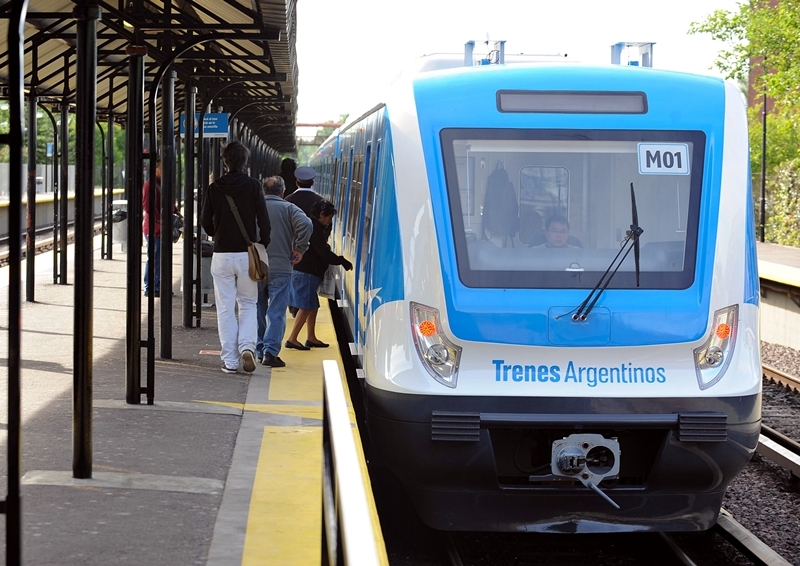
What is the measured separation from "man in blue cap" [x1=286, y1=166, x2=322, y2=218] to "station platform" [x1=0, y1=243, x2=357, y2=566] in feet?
7.79

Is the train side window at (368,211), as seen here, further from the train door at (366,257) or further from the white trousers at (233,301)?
the white trousers at (233,301)

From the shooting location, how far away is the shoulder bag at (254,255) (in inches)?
381

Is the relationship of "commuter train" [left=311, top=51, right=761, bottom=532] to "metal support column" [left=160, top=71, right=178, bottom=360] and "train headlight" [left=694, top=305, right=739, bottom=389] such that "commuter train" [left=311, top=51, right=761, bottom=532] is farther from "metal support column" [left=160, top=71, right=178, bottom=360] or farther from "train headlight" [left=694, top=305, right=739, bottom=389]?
"metal support column" [left=160, top=71, right=178, bottom=360]

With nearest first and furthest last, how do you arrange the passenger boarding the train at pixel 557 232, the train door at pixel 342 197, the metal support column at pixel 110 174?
the passenger boarding the train at pixel 557 232, the train door at pixel 342 197, the metal support column at pixel 110 174

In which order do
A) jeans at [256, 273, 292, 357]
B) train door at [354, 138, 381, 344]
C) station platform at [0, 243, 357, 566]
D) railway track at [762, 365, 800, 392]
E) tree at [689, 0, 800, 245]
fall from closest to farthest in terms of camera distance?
station platform at [0, 243, 357, 566], train door at [354, 138, 381, 344], jeans at [256, 273, 292, 357], railway track at [762, 365, 800, 392], tree at [689, 0, 800, 245]

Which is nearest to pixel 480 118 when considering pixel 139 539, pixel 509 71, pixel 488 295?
pixel 509 71

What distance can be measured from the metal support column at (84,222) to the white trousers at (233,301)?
12.3 feet

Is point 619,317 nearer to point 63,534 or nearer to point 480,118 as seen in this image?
point 480,118

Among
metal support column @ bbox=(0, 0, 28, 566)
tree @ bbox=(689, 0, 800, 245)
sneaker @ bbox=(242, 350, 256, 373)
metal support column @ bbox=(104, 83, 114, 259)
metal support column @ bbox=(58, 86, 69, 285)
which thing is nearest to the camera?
metal support column @ bbox=(0, 0, 28, 566)

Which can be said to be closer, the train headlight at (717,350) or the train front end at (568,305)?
the train front end at (568,305)

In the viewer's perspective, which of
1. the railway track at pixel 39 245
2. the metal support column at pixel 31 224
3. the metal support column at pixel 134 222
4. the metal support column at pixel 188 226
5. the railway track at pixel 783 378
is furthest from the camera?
the railway track at pixel 39 245

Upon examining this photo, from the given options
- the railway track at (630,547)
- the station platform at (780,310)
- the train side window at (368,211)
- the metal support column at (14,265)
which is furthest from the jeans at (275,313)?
the station platform at (780,310)

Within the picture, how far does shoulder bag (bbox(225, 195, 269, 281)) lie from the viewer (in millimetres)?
9688

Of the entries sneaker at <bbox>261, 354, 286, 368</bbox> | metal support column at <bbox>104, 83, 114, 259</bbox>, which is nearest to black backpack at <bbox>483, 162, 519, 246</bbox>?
sneaker at <bbox>261, 354, 286, 368</bbox>
